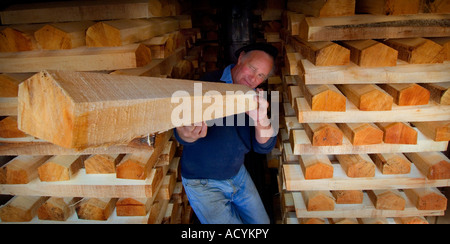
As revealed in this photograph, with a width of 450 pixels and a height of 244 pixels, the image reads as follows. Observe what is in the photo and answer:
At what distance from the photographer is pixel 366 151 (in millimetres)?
2129

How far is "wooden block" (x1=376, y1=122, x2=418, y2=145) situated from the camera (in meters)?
2.04

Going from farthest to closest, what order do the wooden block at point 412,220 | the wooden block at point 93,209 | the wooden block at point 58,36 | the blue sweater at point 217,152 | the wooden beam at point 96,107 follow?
the blue sweater at point 217,152 < the wooden block at point 412,220 < the wooden block at point 93,209 < the wooden block at point 58,36 < the wooden beam at point 96,107

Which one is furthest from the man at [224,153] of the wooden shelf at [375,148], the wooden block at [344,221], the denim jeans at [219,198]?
the wooden block at [344,221]

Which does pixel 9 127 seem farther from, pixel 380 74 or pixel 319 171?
pixel 380 74

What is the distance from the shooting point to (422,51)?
1.88 m

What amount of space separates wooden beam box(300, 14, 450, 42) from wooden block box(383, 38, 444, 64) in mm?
54

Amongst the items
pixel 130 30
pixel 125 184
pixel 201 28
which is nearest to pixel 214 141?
pixel 125 184

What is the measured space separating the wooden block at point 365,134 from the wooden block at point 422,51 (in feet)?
1.54

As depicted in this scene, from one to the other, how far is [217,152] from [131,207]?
2.76ft

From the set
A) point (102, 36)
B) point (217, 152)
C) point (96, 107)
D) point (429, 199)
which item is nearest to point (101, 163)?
point (102, 36)

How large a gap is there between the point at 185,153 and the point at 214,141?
284 millimetres

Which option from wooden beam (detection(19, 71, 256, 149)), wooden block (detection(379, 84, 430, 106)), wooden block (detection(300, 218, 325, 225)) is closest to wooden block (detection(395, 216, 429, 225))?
wooden block (detection(300, 218, 325, 225))

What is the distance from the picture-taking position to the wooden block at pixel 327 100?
1946mm

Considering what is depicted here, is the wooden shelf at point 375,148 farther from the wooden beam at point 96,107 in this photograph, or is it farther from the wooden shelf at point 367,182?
the wooden beam at point 96,107
